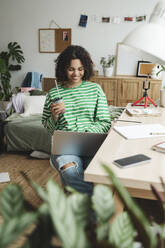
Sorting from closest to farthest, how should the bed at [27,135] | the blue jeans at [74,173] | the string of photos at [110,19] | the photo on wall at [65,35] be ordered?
1. the blue jeans at [74,173]
2. the bed at [27,135]
3. the string of photos at [110,19]
4. the photo on wall at [65,35]

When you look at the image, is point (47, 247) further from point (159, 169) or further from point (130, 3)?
point (130, 3)

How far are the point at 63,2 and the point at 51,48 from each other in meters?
0.88

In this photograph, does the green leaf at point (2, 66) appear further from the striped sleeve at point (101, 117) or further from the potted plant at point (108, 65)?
the striped sleeve at point (101, 117)

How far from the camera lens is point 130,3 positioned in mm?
4453

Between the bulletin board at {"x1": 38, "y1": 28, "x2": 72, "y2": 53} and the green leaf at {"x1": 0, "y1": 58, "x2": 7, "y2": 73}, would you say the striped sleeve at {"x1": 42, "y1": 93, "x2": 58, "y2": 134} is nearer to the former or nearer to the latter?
the green leaf at {"x1": 0, "y1": 58, "x2": 7, "y2": 73}

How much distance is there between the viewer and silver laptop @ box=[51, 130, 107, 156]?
1.40m

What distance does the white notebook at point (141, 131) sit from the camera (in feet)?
4.64

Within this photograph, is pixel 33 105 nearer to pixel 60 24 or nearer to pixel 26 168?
pixel 26 168

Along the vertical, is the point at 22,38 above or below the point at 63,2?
below

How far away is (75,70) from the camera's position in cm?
174

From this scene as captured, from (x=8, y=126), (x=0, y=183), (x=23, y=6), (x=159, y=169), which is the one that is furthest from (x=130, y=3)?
(x=159, y=169)

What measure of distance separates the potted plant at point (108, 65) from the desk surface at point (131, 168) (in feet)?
10.5

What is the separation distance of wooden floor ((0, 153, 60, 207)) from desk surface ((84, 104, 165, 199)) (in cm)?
122

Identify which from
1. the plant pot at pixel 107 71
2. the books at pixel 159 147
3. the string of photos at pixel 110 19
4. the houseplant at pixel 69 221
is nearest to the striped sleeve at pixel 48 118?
the books at pixel 159 147
